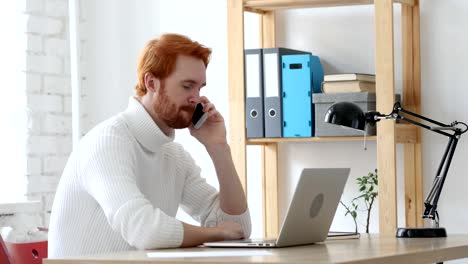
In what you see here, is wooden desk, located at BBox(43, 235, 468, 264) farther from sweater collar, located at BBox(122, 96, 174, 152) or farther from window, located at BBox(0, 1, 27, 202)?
window, located at BBox(0, 1, 27, 202)

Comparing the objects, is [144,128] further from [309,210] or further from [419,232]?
[419,232]

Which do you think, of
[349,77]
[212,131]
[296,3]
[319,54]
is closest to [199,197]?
[212,131]

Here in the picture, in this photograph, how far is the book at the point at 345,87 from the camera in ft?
12.1

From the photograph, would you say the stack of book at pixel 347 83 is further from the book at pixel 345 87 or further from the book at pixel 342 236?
the book at pixel 342 236

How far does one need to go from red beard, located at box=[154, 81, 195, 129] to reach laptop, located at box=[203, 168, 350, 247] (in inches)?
16.6

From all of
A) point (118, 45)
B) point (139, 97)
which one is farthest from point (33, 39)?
point (139, 97)

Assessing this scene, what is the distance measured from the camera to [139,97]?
9.11 ft

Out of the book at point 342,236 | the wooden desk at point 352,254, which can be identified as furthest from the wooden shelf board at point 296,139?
the wooden desk at point 352,254

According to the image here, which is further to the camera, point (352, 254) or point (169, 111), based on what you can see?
point (169, 111)

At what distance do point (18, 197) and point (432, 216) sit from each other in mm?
1921

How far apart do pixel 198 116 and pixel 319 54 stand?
1337mm

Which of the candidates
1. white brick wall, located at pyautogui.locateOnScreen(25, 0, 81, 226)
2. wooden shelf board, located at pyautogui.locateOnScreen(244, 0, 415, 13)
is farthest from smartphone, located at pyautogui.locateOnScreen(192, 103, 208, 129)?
white brick wall, located at pyautogui.locateOnScreen(25, 0, 81, 226)

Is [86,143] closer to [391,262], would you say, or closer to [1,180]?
[391,262]

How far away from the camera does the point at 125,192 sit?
2.36 m
